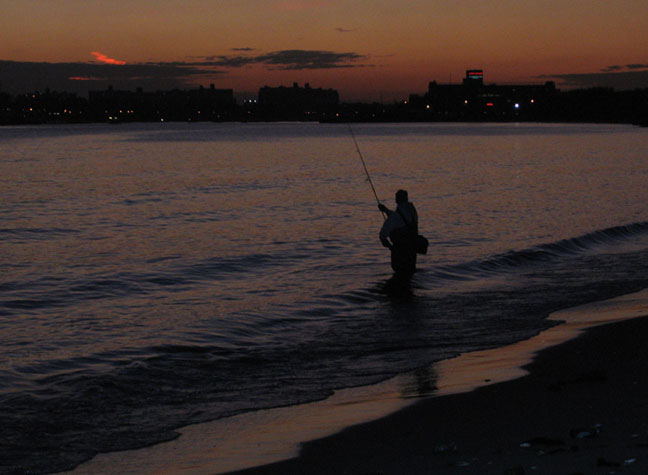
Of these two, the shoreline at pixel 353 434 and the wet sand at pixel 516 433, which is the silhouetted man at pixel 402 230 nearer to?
the shoreline at pixel 353 434

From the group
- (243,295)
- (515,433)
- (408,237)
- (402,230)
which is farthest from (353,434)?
(243,295)

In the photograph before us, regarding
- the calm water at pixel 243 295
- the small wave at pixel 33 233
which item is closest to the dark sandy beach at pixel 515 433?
the calm water at pixel 243 295

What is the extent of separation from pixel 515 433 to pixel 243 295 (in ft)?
31.7

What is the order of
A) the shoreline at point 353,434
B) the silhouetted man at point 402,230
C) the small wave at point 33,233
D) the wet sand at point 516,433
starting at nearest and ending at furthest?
the wet sand at point 516,433
the shoreline at point 353,434
the silhouetted man at point 402,230
the small wave at point 33,233

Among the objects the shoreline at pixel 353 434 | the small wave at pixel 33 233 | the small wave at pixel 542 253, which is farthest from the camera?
the small wave at pixel 33 233

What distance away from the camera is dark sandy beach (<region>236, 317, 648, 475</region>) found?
5.54 metres

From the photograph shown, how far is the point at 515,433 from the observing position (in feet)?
21.1

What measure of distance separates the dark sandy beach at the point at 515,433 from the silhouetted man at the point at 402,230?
22.2 feet

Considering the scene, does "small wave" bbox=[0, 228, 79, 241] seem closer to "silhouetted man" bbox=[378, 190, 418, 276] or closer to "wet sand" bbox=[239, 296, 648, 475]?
"silhouetted man" bbox=[378, 190, 418, 276]

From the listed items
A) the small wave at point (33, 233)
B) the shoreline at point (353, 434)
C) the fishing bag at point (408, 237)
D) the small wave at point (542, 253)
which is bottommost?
the small wave at point (542, 253)

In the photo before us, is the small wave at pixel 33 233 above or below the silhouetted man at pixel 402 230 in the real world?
below

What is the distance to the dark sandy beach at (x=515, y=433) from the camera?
554 cm

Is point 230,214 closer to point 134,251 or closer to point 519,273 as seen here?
point 134,251

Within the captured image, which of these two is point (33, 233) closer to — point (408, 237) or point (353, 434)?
point (408, 237)
